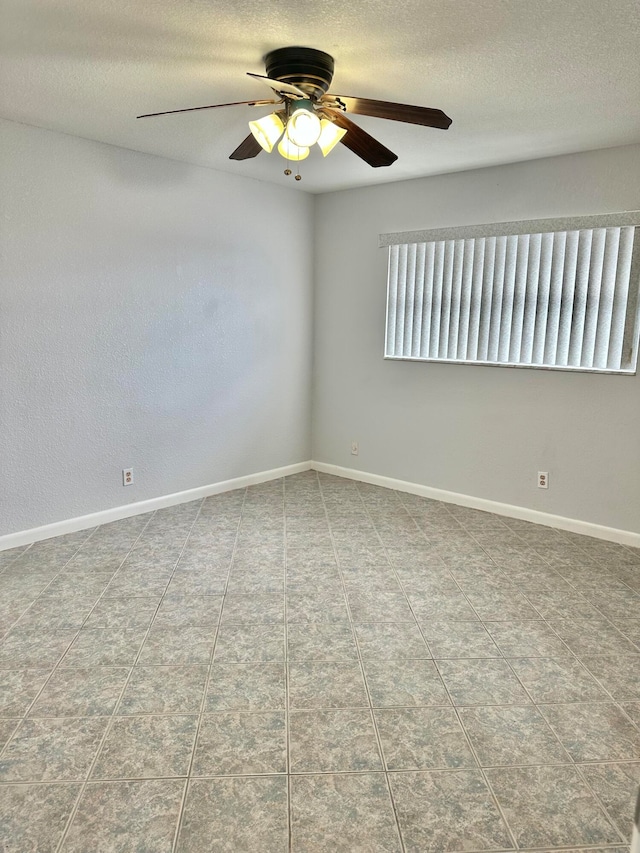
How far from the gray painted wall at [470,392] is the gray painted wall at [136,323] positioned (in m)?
0.37

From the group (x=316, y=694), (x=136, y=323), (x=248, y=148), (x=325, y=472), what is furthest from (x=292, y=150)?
(x=325, y=472)

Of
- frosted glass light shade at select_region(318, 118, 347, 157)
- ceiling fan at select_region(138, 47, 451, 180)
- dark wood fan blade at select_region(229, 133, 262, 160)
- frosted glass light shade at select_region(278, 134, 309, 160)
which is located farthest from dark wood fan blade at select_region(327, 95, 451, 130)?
dark wood fan blade at select_region(229, 133, 262, 160)

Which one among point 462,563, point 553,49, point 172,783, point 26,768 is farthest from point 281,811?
point 553,49

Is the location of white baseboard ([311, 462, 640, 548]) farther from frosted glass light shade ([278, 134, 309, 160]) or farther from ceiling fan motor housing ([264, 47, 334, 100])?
ceiling fan motor housing ([264, 47, 334, 100])

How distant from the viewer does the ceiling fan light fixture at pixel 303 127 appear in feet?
7.52

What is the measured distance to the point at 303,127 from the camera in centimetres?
231

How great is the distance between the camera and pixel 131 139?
3568 millimetres

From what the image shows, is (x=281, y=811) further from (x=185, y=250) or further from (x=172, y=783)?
(x=185, y=250)

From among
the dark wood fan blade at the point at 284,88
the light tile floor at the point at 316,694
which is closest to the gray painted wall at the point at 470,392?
the light tile floor at the point at 316,694

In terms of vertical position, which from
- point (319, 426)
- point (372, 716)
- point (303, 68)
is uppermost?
point (303, 68)

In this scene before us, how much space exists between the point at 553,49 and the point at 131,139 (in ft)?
8.02

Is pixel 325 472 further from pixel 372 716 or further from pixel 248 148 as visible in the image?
pixel 372 716

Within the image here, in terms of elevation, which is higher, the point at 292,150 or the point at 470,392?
the point at 292,150

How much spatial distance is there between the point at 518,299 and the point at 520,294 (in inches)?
1.4
